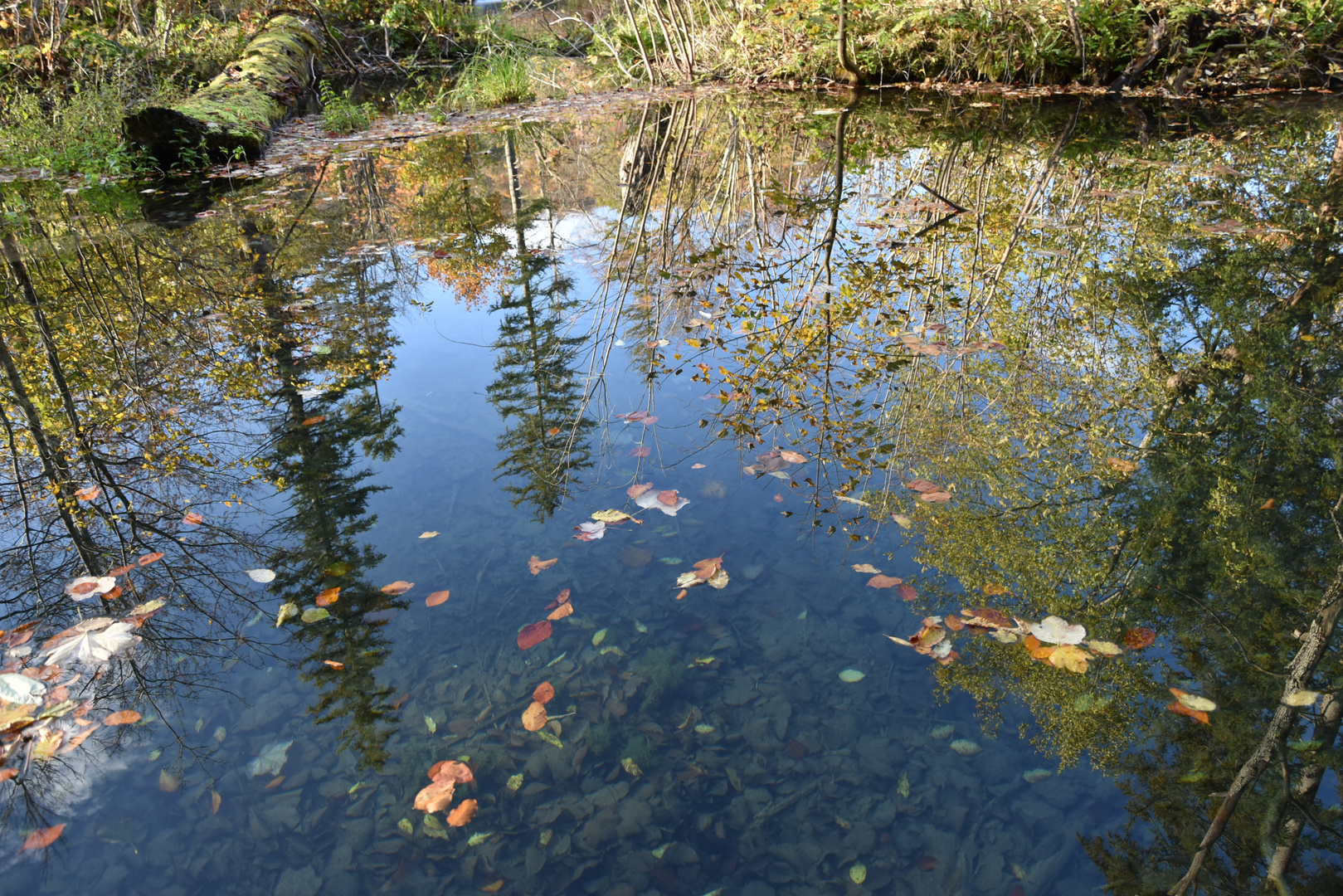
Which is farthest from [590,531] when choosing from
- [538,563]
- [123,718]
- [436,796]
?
[123,718]

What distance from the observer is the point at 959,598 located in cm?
241

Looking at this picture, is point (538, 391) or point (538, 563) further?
point (538, 391)

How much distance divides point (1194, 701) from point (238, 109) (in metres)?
11.3

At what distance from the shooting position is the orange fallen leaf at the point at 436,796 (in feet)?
6.06

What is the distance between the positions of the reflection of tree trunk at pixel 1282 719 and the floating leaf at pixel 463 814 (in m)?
1.67

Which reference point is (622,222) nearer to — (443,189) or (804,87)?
(443,189)

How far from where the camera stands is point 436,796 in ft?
6.14

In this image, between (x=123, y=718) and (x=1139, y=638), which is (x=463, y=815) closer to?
(x=123, y=718)

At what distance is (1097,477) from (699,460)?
1.68m

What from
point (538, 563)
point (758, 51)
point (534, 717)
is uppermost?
point (758, 51)

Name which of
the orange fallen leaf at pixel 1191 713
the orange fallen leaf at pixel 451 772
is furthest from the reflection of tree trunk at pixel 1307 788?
the orange fallen leaf at pixel 451 772

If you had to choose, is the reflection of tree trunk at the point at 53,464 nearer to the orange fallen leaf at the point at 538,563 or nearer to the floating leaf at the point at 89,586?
the floating leaf at the point at 89,586

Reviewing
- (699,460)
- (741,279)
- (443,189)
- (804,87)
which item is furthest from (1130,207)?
(804,87)

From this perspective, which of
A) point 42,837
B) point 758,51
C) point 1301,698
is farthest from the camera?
point 758,51
